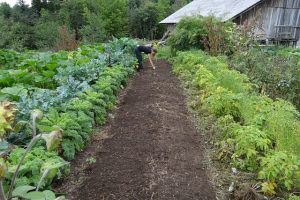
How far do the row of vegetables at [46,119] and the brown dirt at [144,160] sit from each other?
28cm

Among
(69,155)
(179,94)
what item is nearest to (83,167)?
(69,155)

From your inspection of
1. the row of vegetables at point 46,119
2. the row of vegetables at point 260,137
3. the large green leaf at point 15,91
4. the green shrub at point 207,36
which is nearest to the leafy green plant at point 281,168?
the row of vegetables at point 260,137

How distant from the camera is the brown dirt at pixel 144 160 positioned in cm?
395

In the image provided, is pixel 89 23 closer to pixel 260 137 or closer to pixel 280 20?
pixel 280 20

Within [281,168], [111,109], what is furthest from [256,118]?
[111,109]

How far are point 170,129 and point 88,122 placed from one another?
5.06 ft

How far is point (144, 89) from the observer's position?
359 inches

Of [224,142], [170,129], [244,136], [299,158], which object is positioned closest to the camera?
[299,158]

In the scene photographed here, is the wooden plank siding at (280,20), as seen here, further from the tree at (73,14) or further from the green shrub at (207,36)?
the tree at (73,14)

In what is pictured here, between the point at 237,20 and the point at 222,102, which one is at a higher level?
the point at 237,20

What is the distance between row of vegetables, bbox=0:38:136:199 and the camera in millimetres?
1641

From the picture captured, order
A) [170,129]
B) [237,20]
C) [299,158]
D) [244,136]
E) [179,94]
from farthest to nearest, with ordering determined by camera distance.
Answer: [237,20], [179,94], [170,129], [244,136], [299,158]

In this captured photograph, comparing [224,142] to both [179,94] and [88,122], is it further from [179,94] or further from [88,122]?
[179,94]

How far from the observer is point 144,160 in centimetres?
468
